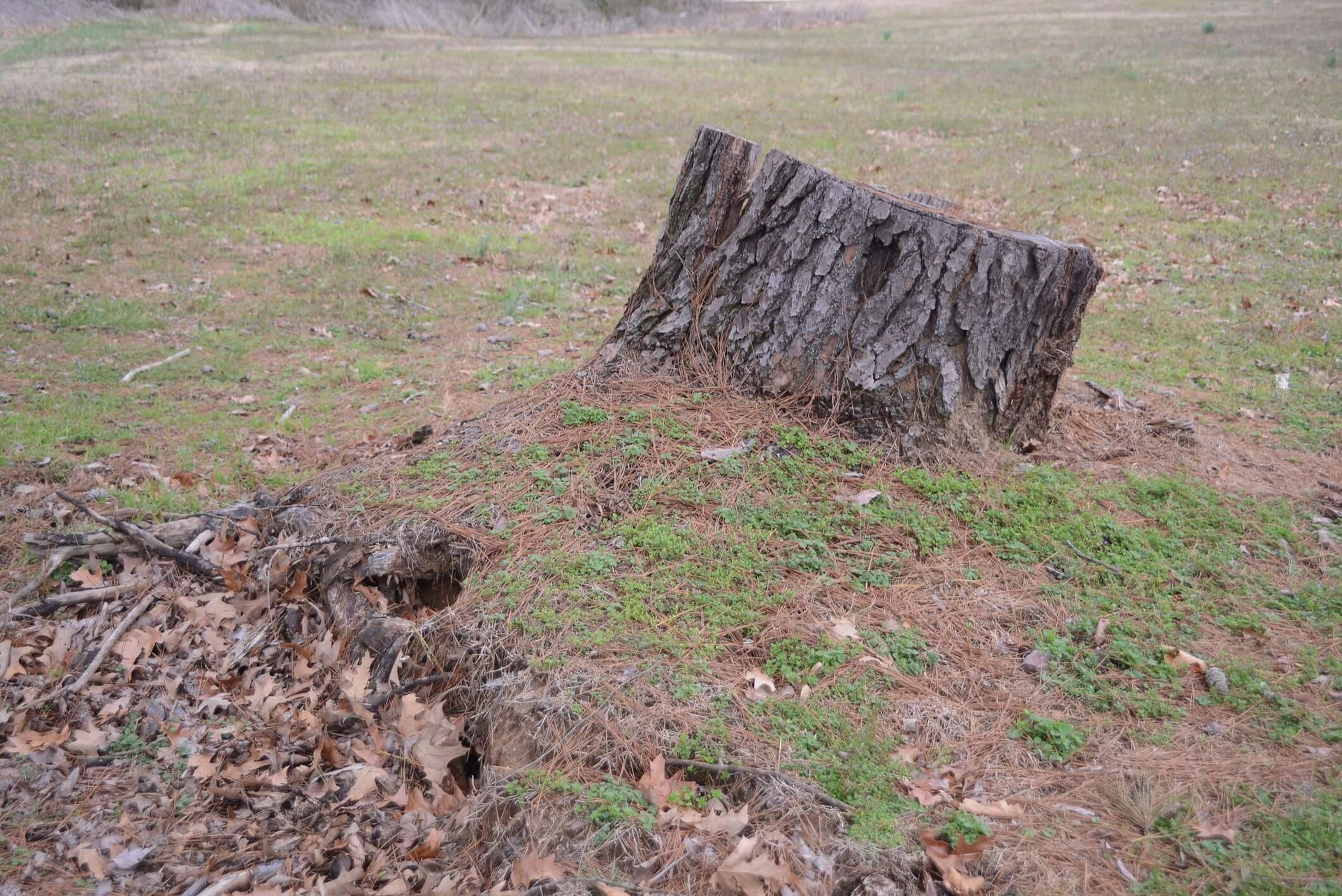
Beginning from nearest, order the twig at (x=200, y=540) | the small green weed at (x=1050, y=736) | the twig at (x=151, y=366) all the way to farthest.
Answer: the small green weed at (x=1050, y=736) → the twig at (x=200, y=540) → the twig at (x=151, y=366)

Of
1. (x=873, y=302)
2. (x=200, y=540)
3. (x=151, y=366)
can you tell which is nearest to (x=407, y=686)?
(x=200, y=540)

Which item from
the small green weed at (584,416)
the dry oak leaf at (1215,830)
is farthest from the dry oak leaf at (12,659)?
the dry oak leaf at (1215,830)

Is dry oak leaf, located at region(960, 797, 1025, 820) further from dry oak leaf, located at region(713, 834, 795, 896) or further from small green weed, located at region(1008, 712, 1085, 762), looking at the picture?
dry oak leaf, located at region(713, 834, 795, 896)

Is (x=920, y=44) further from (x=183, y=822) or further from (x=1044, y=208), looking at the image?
(x=183, y=822)

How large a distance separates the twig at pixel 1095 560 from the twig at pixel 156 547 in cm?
387

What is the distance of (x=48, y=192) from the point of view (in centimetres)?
996

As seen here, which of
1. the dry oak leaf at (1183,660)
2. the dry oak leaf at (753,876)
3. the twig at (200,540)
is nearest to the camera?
the dry oak leaf at (753,876)

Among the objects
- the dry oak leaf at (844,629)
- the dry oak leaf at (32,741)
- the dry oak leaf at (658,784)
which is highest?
the dry oak leaf at (844,629)

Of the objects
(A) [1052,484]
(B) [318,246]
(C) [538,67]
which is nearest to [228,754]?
(A) [1052,484]

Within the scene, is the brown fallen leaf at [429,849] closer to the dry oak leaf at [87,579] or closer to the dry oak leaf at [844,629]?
the dry oak leaf at [844,629]

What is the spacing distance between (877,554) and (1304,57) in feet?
68.8

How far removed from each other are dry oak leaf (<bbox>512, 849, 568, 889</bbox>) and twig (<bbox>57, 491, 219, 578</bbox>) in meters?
2.23

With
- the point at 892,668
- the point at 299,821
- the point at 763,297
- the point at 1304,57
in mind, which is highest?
the point at 1304,57

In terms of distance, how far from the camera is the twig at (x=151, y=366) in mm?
6082
